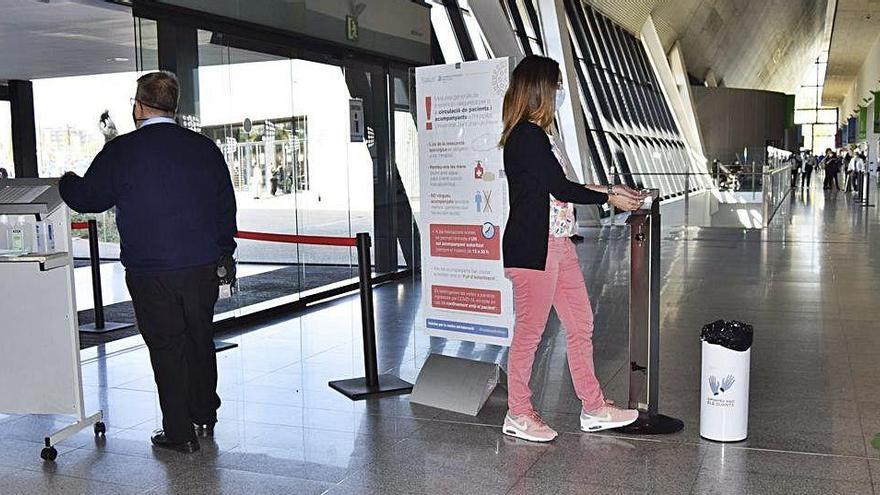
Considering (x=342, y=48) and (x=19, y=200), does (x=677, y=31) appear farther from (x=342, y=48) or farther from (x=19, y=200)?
(x=19, y=200)

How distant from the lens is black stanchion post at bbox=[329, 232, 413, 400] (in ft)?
16.9

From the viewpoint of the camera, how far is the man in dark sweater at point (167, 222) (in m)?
4.00

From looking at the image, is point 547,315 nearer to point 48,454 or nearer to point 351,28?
point 48,454

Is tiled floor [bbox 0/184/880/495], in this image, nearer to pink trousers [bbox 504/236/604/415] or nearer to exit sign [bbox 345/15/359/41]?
pink trousers [bbox 504/236/604/415]

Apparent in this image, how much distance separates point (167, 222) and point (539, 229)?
1662mm

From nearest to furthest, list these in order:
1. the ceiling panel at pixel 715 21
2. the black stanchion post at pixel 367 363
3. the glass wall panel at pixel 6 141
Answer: the black stanchion post at pixel 367 363 < the glass wall panel at pixel 6 141 < the ceiling panel at pixel 715 21

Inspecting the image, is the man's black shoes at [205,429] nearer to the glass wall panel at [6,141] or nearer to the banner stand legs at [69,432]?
the banner stand legs at [69,432]

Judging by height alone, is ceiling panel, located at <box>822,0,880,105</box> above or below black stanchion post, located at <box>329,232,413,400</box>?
above

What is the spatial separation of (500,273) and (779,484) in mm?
1737

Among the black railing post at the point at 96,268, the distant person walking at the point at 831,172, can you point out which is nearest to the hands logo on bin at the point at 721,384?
the black railing post at the point at 96,268

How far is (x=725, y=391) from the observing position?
4023 millimetres

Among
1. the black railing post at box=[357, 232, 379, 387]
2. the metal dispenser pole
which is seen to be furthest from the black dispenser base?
the black railing post at box=[357, 232, 379, 387]

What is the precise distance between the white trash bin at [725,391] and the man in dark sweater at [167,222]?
228cm

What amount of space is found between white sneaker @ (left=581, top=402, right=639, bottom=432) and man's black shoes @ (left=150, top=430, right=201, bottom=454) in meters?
1.83
